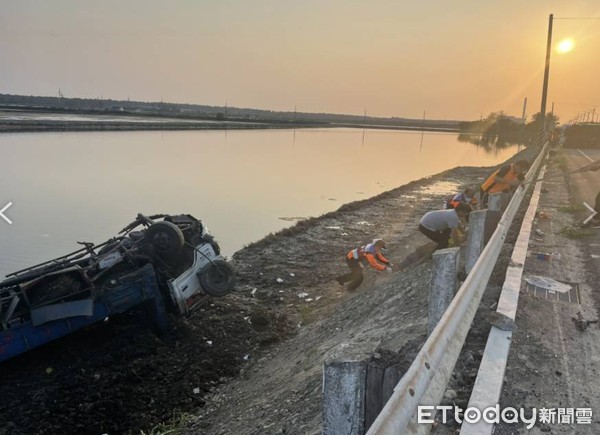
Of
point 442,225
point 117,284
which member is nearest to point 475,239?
point 442,225

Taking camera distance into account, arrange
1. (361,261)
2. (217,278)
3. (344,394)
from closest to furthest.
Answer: (344,394) < (217,278) < (361,261)

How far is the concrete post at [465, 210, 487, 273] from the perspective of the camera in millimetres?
5398

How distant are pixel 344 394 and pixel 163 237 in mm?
5834

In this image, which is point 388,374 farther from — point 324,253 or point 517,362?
point 324,253

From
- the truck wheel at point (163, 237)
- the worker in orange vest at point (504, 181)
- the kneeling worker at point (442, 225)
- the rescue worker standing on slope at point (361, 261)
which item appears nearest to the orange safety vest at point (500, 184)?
the worker in orange vest at point (504, 181)

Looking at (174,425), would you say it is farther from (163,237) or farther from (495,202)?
(495,202)

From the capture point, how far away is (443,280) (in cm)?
346

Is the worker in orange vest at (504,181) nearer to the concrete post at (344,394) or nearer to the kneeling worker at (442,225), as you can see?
the kneeling worker at (442,225)

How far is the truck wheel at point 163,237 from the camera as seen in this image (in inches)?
295

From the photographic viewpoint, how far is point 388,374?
2.33 meters

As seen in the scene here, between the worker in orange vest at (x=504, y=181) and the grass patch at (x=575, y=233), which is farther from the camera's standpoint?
the worker in orange vest at (x=504, y=181)

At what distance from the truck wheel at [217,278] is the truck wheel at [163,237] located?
2.41 feet

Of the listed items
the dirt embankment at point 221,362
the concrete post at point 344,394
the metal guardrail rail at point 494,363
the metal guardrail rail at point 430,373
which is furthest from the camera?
the dirt embankment at point 221,362

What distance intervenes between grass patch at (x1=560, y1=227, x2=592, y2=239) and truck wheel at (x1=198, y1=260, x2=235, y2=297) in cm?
587
